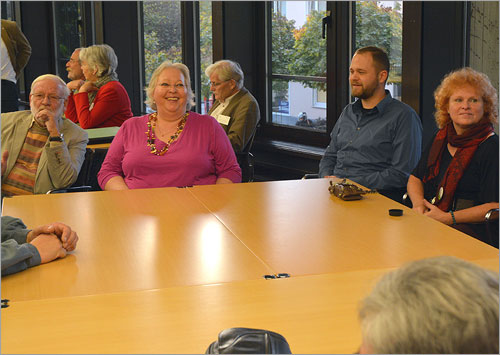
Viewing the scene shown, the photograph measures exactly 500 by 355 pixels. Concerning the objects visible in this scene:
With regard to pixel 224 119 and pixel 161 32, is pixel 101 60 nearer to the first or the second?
pixel 224 119

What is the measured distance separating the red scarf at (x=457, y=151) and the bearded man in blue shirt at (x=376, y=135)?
0.41 metres

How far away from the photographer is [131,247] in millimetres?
2561

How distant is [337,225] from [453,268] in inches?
79.2

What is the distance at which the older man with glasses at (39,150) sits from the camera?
4.18 m

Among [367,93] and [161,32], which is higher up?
[161,32]

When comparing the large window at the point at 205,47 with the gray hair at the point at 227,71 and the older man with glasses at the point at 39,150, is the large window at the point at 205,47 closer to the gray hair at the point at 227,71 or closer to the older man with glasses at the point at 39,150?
the gray hair at the point at 227,71

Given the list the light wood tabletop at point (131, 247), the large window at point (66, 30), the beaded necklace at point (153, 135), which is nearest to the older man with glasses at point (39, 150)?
the beaded necklace at point (153, 135)

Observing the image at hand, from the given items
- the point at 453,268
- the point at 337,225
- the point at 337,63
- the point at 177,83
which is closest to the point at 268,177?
the point at 337,63

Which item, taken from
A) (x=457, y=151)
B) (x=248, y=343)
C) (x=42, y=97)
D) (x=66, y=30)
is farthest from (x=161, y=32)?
(x=248, y=343)

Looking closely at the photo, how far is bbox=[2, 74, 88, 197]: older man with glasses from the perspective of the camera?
418 cm

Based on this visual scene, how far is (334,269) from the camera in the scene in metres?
2.26

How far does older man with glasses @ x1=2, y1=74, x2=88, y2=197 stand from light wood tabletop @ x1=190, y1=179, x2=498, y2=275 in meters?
0.99

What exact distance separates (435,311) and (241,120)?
15.6ft

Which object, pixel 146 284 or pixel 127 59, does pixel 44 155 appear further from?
pixel 127 59
